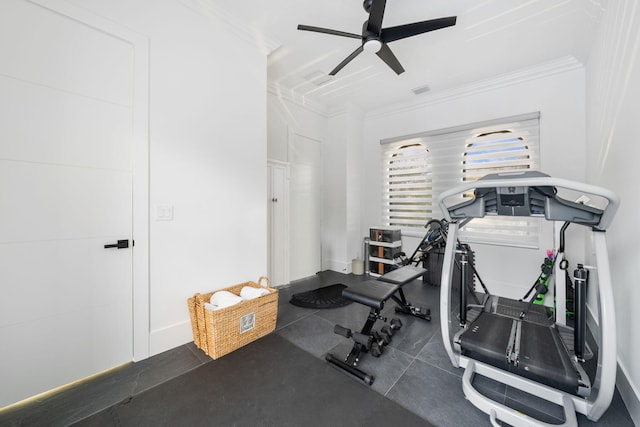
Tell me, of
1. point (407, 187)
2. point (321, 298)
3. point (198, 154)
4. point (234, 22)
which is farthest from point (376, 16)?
point (321, 298)

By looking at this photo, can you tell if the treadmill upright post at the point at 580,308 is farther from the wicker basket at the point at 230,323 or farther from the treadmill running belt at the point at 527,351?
the wicker basket at the point at 230,323

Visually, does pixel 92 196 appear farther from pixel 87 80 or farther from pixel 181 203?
pixel 87 80

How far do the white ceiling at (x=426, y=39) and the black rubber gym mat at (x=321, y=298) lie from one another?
3.10 m

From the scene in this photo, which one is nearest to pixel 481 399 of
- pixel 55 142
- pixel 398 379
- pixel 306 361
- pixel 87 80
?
pixel 398 379

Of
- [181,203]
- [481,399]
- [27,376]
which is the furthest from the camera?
[181,203]

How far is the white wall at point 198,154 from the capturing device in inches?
82.9

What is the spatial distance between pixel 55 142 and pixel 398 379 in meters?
2.91

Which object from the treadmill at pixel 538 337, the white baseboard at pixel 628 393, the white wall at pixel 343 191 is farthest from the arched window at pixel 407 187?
the white baseboard at pixel 628 393

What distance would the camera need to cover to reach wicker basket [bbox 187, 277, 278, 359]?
6.73 ft

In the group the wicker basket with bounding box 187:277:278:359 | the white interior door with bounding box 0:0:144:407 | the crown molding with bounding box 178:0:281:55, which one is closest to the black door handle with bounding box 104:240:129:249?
the white interior door with bounding box 0:0:144:407

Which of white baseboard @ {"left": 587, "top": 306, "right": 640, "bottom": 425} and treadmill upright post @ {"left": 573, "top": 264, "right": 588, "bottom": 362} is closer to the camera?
white baseboard @ {"left": 587, "top": 306, "right": 640, "bottom": 425}

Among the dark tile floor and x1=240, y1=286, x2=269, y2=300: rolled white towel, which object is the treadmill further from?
x1=240, y1=286, x2=269, y2=300: rolled white towel

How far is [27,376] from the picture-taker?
62.2 inches

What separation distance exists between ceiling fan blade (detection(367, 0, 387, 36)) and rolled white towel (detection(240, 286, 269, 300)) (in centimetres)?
260
